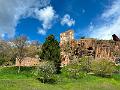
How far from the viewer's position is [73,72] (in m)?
84.8

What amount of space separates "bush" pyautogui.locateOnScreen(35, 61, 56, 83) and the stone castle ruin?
113 feet

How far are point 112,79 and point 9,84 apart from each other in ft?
105

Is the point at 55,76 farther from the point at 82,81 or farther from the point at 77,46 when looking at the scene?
the point at 77,46

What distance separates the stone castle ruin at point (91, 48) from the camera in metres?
115

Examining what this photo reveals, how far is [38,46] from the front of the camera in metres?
128

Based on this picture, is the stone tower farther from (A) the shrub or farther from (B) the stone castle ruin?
(A) the shrub

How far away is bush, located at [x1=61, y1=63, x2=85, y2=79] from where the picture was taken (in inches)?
3306

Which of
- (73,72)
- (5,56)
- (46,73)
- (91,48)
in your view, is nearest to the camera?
(46,73)

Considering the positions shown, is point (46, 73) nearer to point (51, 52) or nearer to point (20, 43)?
point (51, 52)

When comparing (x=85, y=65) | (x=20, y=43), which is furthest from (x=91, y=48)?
(x=20, y=43)

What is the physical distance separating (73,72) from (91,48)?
115ft

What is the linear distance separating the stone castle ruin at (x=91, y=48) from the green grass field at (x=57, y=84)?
81.1 feet

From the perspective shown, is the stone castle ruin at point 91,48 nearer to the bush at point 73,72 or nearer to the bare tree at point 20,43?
the bare tree at point 20,43

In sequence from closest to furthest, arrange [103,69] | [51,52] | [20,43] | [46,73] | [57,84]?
[57,84] < [46,73] < [103,69] < [51,52] < [20,43]
